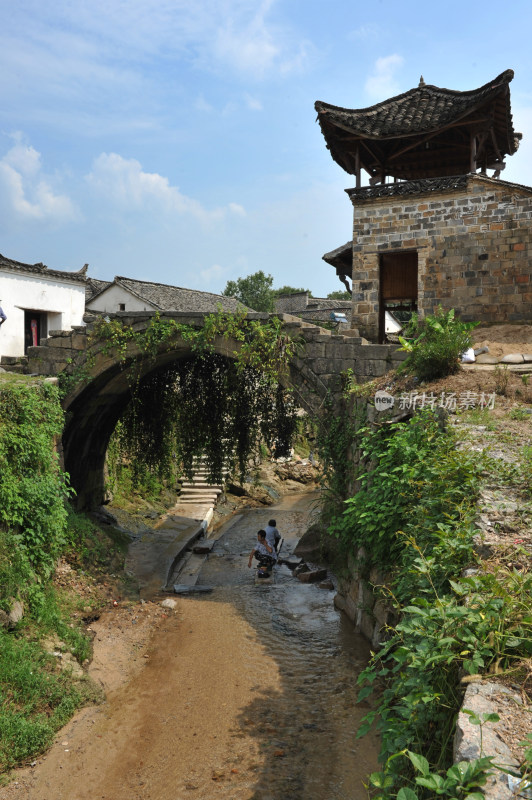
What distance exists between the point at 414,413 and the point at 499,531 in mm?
3216

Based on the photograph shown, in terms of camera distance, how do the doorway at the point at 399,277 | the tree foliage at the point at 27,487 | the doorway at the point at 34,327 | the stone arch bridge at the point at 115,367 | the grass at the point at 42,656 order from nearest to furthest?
the grass at the point at 42,656, the tree foliage at the point at 27,487, the stone arch bridge at the point at 115,367, the doorway at the point at 399,277, the doorway at the point at 34,327

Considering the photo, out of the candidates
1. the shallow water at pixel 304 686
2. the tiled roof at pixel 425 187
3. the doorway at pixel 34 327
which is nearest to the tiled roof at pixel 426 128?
the tiled roof at pixel 425 187

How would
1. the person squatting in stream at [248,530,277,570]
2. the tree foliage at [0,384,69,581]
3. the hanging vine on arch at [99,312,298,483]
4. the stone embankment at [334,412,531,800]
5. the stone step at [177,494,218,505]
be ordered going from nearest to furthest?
1. the stone embankment at [334,412,531,800]
2. the tree foliage at [0,384,69,581]
3. the person squatting in stream at [248,530,277,570]
4. the hanging vine on arch at [99,312,298,483]
5. the stone step at [177,494,218,505]

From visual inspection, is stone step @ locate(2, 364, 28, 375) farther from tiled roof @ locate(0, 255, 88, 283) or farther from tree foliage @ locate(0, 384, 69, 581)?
tiled roof @ locate(0, 255, 88, 283)

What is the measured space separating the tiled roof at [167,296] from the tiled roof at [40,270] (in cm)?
415

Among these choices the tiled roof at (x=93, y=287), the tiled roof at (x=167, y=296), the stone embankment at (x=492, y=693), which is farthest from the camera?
the tiled roof at (x=93, y=287)

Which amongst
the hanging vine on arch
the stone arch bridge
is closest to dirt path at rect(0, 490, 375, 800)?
the stone arch bridge

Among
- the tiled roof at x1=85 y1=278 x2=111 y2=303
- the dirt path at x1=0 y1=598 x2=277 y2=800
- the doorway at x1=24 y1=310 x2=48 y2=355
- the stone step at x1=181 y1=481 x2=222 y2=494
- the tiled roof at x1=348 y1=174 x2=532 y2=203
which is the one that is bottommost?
the dirt path at x1=0 y1=598 x2=277 y2=800

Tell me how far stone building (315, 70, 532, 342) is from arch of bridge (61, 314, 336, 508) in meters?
3.98

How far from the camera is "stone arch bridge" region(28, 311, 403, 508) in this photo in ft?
32.4

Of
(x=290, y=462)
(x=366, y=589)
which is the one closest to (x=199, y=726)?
(x=366, y=589)

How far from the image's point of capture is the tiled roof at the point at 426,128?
1224 cm

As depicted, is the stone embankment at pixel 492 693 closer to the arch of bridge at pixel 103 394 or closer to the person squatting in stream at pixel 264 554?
the arch of bridge at pixel 103 394

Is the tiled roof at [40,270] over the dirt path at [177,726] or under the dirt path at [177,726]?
over
